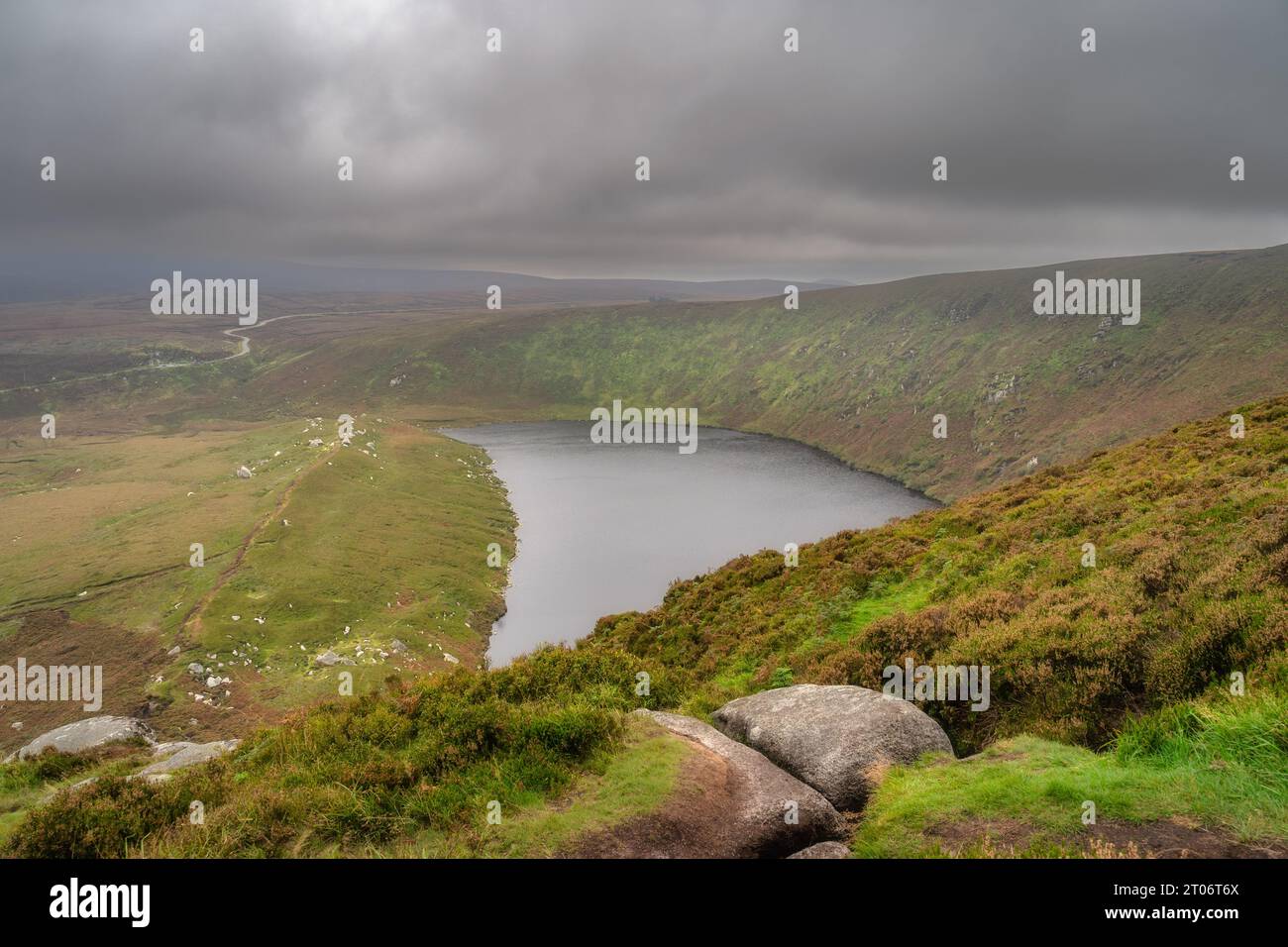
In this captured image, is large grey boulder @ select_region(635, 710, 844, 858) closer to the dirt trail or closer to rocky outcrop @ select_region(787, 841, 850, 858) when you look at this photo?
rocky outcrop @ select_region(787, 841, 850, 858)

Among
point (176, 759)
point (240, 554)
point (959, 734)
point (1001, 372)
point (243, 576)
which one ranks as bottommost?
point (243, 576)

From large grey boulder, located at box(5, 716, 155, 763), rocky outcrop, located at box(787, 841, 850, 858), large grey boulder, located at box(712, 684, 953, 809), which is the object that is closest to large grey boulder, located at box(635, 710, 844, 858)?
rocky outcrop, located at box(787, 841, 850, 858)

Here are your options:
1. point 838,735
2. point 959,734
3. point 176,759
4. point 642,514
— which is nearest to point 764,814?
point 838,735

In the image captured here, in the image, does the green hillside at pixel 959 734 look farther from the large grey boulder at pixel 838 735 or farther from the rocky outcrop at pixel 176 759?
the rocky outcrop at pixel 176 759

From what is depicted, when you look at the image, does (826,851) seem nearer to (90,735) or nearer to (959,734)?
(959,734)

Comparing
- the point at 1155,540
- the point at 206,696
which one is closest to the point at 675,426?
the point at 206,696

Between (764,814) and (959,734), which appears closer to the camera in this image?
(764,814)

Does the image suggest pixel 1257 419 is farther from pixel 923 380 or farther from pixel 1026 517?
pixel 923 380

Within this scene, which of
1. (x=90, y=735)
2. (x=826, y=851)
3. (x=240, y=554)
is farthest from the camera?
(x=240, y=554)
